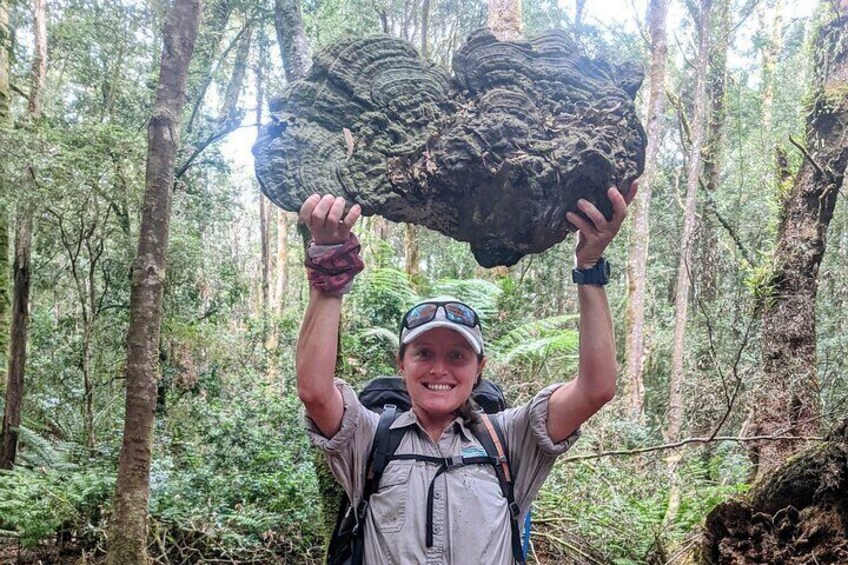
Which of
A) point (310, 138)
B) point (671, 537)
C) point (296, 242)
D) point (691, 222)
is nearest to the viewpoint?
point (310, 138)

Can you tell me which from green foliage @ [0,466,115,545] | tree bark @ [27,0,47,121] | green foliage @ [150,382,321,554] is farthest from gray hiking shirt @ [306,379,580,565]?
tree bark @ [27,0,47,121]

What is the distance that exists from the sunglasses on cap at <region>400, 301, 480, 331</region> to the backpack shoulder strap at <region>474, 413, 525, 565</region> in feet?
1.16

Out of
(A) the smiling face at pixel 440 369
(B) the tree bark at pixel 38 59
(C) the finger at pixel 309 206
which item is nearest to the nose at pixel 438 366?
(A) the smiling face at pixel 440 369

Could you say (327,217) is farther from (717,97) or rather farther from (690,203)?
(717,97)

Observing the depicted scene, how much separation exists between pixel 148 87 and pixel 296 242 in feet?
57.1

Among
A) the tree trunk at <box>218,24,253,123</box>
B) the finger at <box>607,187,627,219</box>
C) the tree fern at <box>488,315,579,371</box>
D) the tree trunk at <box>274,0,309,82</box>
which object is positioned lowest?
the finger at <box>607,187,627,219</box>

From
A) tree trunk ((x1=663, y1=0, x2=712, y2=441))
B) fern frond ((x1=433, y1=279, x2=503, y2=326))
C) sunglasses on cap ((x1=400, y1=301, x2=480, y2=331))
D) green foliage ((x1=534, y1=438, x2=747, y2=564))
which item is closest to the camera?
sunglasses on cap ((x1=400, y1=301, x2=480, y2=331))

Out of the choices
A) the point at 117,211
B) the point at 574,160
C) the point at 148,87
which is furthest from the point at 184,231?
the point at 574,160

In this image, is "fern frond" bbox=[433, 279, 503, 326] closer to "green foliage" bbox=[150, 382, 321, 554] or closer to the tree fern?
the tree fern

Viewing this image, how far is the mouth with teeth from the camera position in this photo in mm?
2043

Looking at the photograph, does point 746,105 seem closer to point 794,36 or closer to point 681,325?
point 794,36

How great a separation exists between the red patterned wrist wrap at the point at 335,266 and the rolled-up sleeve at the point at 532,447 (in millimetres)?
758

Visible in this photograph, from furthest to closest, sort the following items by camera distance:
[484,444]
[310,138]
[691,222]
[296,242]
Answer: [296,242], [691,222], [484,444], [310,138]

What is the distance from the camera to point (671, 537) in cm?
473
